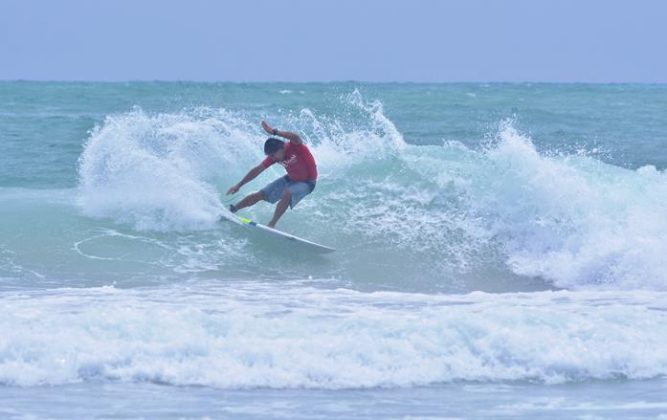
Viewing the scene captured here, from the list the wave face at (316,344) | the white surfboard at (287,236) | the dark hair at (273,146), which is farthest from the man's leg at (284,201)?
the wave face at (316,344)

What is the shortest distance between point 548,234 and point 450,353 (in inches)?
196

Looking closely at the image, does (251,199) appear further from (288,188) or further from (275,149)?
(275,149)

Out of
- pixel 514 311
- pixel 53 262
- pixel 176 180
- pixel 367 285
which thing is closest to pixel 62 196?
pixel 176 180

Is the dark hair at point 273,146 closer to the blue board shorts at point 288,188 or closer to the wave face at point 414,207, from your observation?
the blue board shorts at point 288,188

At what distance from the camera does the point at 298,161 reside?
38.6 feet

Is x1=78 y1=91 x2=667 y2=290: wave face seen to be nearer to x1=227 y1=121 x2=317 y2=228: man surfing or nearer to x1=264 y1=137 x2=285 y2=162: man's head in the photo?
x1=227 y1=121 x2=317 y2=228: man surfing

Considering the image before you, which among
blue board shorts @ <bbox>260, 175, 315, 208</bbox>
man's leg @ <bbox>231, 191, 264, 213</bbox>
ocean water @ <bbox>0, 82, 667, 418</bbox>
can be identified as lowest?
ocean water @ <bbox>0, 82, 667, 418</bbox>

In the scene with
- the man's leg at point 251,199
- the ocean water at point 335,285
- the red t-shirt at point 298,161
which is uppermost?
the red t-shirt at point 298,161

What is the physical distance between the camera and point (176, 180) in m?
12.9

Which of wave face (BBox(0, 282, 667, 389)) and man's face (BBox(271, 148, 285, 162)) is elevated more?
man's face (BBox(271, 148, 285, 162))

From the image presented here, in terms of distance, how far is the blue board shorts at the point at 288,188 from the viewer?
11.9 metres

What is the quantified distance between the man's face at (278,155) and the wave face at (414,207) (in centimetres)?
119

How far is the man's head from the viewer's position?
11625mm

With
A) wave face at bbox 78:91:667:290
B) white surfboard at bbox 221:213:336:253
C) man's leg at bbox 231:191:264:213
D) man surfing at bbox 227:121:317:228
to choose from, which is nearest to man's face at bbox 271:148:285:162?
man surfing at bbox 227:121:317:228
